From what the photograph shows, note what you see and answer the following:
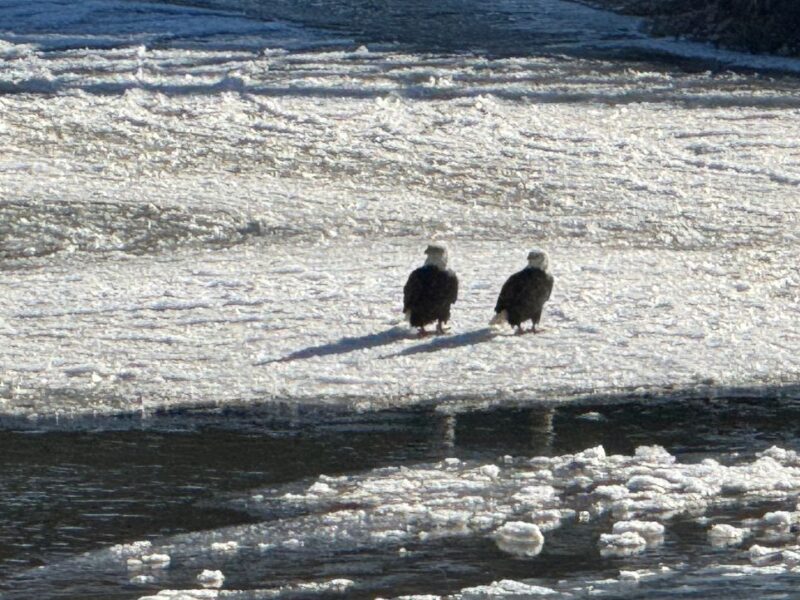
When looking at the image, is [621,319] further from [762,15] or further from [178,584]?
[762,15]

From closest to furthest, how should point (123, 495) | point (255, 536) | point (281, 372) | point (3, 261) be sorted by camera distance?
point (255, 536)
point (123, 495)
point (281, 372)
point (3, 261)

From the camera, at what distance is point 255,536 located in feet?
18.6

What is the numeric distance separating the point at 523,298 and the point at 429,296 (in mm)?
494

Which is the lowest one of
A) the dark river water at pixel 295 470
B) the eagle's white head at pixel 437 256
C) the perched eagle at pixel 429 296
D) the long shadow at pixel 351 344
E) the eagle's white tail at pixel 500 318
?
the dark river water at pixel 295 470

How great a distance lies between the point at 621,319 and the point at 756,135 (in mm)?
6652

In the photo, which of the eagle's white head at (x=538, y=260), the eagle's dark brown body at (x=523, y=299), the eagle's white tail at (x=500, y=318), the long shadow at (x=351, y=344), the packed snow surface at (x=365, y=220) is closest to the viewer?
the packed snow surface at (x=365, y=220)

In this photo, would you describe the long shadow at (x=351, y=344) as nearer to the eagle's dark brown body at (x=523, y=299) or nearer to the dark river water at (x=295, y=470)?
the eagle's dark brown body at (x=523, y=299)

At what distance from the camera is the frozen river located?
566 cm

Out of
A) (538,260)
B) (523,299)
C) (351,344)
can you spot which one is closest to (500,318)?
(523,299)

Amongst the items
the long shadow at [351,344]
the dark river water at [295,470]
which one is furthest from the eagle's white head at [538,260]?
the dark river water at [295,470]

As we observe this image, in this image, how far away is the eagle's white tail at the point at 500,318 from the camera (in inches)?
343

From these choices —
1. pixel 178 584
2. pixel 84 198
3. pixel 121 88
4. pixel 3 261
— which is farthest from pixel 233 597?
pixel 121 88

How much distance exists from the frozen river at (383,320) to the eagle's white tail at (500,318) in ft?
0.41

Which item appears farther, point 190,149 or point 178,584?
point 190,149
